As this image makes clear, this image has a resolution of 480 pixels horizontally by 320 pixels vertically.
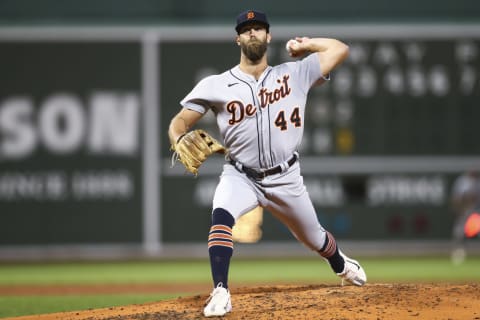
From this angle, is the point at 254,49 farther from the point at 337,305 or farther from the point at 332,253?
the point at 337,305

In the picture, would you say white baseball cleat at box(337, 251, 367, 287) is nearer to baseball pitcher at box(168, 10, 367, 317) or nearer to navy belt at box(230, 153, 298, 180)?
baseball pitcher at box(168, 10, 367, 317)

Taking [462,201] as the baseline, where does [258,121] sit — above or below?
above

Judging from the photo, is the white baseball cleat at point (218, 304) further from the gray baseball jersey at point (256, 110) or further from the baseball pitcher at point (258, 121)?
the gray baseball jersey at point (256, 110)

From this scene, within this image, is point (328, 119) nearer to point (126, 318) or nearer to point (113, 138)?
point (113, 138)

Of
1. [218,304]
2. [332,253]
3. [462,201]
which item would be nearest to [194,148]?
[218,304]

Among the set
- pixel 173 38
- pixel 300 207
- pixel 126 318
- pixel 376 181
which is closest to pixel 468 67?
pixel 376 181

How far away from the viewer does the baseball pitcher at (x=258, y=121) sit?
488 centimetres

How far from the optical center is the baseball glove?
479 cm

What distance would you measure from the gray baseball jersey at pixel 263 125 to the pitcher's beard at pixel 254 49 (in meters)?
0.12

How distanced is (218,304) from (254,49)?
1.47 m

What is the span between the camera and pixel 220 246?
15.1 feet

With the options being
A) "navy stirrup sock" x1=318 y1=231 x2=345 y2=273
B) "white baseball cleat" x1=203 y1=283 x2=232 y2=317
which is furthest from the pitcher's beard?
"white baseball cleat" x1=203 y1=283 x2=232 y2=317

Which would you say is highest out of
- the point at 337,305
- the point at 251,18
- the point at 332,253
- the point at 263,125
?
the point at 251,18

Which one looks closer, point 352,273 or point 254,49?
point 254,49
